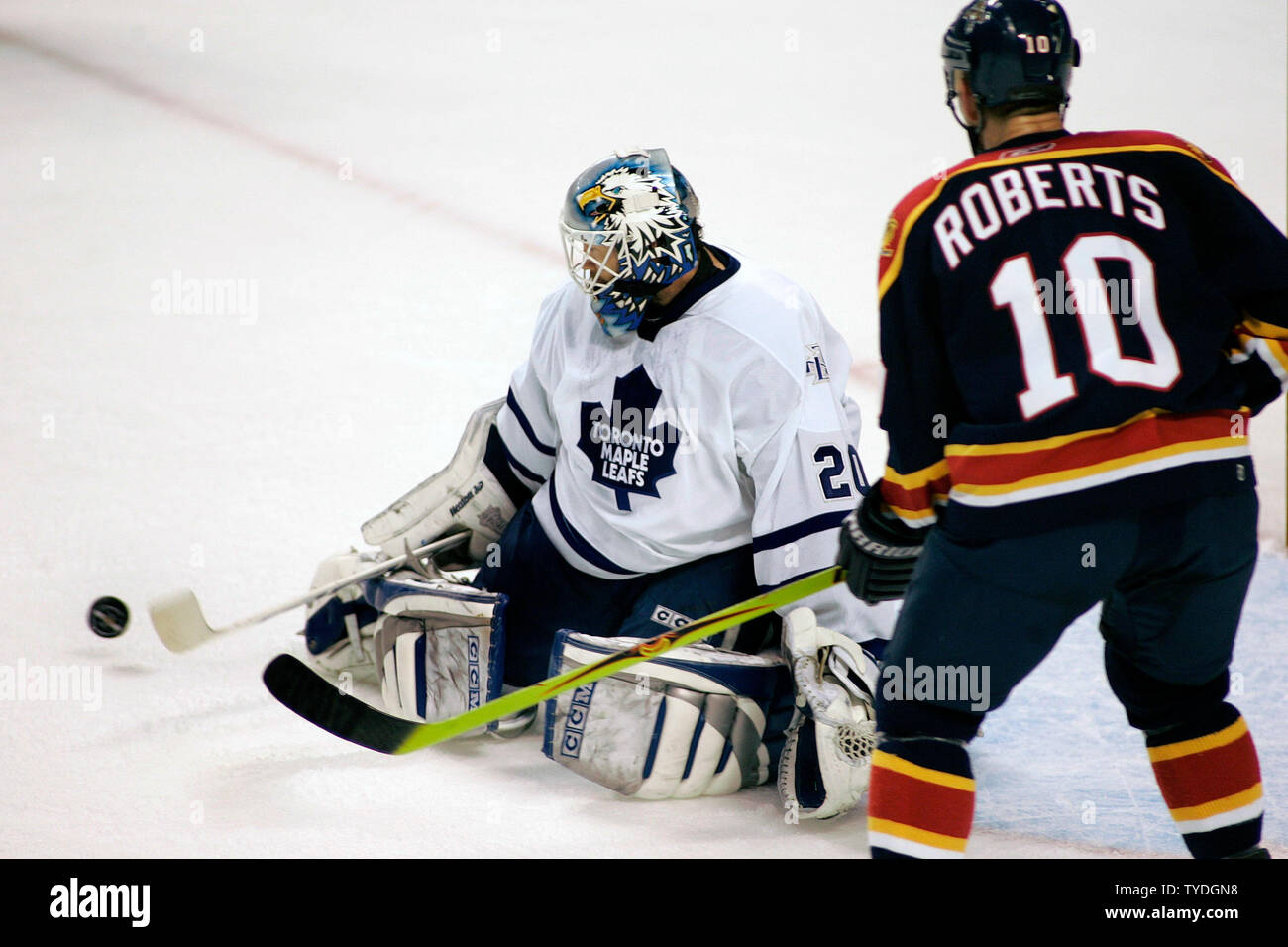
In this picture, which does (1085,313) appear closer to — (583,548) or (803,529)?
(803,529)

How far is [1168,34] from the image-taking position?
6457 millimetres

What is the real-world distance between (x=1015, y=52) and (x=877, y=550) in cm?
58

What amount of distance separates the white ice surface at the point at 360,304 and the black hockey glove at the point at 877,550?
17.7 inches

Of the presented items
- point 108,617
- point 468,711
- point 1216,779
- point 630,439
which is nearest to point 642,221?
point 630,439

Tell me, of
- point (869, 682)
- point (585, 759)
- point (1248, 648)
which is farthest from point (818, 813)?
point (1248, 648)

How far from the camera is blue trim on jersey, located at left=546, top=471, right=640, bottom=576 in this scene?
7.61 feet

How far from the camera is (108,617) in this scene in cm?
259

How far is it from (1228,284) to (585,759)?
1103 mm

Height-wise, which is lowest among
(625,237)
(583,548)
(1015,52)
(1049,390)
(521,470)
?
(583,548)

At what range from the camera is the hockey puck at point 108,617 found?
258cm

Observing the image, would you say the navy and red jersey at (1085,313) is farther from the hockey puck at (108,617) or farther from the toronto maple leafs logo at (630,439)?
the hockey puck at (108,617)

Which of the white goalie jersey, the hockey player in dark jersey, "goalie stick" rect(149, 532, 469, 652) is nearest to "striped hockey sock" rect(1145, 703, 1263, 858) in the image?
the hockey player in dark jersey

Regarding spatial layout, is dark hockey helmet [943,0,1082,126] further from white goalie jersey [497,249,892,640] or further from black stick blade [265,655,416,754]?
black stick blade [265,655,416,754]

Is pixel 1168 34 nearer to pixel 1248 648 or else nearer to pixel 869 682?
pixel 1248 648
